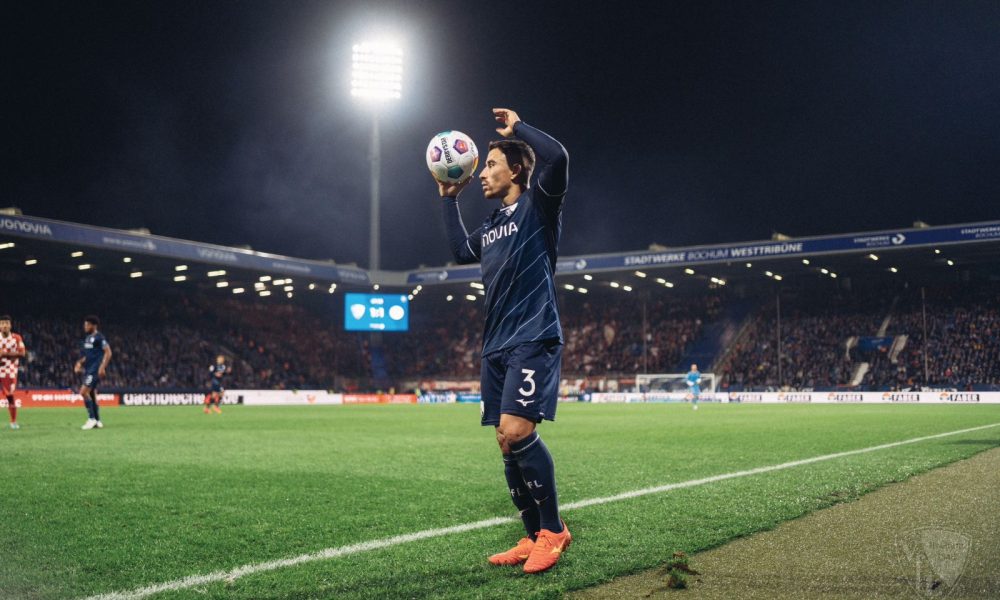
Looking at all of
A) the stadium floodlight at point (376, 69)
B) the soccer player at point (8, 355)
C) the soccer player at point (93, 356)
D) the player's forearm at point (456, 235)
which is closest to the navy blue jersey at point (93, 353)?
the soccer player at point (93, 356)

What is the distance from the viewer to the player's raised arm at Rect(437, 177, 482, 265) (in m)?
4.77

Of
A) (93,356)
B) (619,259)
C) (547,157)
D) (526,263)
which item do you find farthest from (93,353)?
(619,259)

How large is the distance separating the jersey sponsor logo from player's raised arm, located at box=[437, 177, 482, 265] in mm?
113

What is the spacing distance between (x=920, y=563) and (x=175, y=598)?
3527 mm

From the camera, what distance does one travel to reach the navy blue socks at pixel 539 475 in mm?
4105

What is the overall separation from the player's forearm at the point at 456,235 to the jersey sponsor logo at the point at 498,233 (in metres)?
0.22

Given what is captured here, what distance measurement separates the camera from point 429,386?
176 feet

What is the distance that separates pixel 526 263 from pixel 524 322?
13.1 inches

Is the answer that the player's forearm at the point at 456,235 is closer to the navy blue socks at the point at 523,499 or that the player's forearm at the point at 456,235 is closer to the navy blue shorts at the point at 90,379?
the navy blue socks at the point at 523,499

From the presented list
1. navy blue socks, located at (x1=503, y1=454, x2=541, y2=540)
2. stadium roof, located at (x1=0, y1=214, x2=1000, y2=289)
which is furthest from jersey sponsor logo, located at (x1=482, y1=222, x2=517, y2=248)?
stadium roof, located at (x1=0, y1=214, x2=1000, y2=289)

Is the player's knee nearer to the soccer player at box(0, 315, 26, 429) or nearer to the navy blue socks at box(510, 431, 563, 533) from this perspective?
the navy blue socks at box(510, 431, 563, 533)

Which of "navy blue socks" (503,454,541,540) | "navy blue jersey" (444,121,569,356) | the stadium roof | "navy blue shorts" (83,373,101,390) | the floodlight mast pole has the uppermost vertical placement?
the floodlight mast pole

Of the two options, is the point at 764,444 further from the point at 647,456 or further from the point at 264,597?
the point at 264,597

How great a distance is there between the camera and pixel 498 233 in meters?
4.48
